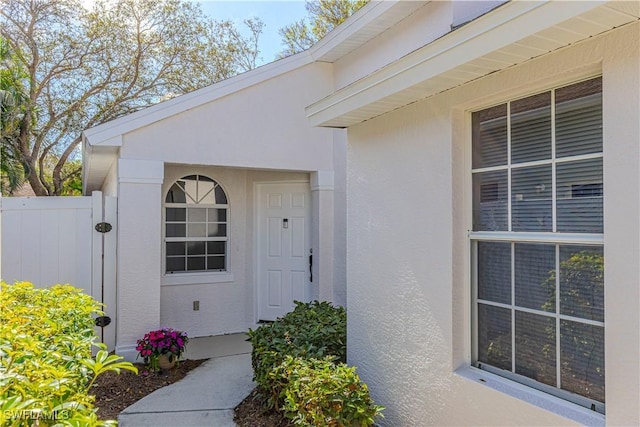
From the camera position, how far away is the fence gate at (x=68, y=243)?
5.92 metres

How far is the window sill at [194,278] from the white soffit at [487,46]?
4.55m

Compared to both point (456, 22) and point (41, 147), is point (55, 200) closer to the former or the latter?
point (456, 22)

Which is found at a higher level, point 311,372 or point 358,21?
point 358,21

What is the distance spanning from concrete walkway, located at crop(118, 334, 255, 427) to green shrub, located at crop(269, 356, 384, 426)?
1126mm

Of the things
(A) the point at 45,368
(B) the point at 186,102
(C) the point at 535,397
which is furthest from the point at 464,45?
(B) the point at 186,102

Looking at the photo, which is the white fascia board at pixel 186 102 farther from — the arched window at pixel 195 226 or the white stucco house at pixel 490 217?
the arched window at pixel 195 226

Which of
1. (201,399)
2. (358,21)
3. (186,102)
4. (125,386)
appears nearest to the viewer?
(201,399)

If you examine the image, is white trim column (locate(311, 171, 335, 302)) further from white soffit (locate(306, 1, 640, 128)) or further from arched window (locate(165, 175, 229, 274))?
white soffit (locate(306, 1, 640, 128))

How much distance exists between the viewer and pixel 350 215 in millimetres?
4301

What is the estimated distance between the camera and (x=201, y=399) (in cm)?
466

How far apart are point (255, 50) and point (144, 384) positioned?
17.3 metres

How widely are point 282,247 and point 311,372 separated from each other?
→ 4.29 m

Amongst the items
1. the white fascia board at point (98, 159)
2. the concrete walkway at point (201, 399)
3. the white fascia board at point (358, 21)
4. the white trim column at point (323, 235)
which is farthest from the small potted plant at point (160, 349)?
the white fascia board at point (358, 21)

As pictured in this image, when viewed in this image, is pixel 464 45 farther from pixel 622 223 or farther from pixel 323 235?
pixel 323 235
